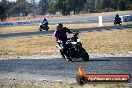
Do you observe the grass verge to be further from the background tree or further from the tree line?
the background tree

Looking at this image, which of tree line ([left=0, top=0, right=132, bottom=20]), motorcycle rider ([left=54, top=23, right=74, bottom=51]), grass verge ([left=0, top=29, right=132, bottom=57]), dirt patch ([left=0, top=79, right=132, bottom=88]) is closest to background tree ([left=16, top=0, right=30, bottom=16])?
tree line ([left=0, top=0, right=132, bottom=20])

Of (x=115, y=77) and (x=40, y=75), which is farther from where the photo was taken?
(x=40, y=75)

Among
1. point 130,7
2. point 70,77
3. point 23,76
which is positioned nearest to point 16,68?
point 23,76

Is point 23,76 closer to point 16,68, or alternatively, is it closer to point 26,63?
point 16,68

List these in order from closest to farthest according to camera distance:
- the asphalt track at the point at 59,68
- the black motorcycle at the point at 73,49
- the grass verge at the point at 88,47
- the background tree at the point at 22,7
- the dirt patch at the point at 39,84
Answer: the dirt patch at the point at 39,84 → the asphalt track at the point at 59,68 → the black motorcycle at the point at 73,49 → the grass verge at the point at 88,47 → the background tree at the point at 22,7

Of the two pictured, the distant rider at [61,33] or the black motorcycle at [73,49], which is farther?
the distant rider at [61,33]

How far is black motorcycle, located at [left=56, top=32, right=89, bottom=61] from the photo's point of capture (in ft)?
49.2

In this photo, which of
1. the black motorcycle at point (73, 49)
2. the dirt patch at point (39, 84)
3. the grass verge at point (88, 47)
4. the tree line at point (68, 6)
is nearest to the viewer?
the dirt patch at point (39, 84)

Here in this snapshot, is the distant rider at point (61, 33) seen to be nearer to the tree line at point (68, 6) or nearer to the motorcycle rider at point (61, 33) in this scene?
the motorcycle rider at point (61, 33)

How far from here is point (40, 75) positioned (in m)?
12.9

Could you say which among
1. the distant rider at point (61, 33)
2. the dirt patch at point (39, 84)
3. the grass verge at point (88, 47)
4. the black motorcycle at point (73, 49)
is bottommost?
the grass verge at point (88, 47)

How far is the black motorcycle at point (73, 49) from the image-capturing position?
14998 mm

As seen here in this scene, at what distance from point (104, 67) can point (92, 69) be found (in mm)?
549

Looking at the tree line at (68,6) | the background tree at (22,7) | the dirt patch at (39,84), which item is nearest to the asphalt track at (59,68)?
the dirt patch at (39,84)
